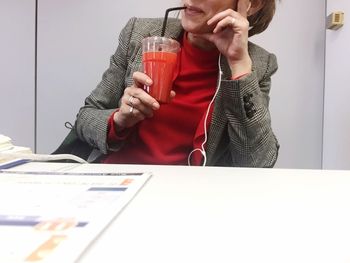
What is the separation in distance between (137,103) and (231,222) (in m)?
0.50

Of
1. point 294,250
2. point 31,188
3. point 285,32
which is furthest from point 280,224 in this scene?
point 285,32

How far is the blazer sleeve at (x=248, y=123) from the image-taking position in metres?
0.94

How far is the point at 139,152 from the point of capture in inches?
41.2

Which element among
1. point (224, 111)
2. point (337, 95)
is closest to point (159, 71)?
point (224, 111)

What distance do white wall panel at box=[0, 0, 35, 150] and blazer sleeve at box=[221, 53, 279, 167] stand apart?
3.22 ft

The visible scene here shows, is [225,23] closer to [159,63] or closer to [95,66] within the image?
[159,63]

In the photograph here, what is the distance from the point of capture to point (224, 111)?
0.98m

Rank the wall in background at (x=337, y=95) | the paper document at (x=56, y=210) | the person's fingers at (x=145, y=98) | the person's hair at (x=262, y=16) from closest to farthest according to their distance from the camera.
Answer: the paper document at (x=56, y=210), the person's fingers at (x=145, y=98), the person's hair at (x=262, y=16), the wall in background at (x=337, y=95)

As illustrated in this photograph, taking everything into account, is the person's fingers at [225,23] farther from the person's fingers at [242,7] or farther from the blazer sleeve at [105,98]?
the blazer sleeve at [105,98]

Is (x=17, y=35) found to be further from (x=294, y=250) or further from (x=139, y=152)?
(x=294, y=250)

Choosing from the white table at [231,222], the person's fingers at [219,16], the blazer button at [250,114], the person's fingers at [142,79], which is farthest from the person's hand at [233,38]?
the white table at [231,222]

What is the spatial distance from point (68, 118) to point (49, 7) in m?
0.46

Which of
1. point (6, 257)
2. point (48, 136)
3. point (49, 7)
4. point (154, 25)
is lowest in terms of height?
point (48, 136)

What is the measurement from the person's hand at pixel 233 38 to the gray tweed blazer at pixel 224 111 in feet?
0.13
